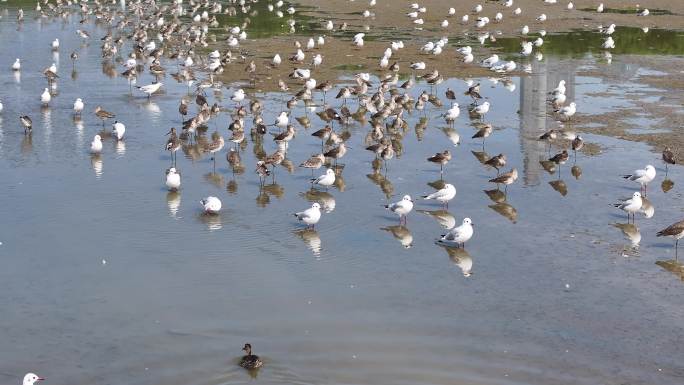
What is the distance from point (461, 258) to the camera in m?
19.8

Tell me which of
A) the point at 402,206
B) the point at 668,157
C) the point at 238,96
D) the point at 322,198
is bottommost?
the point at 668,157

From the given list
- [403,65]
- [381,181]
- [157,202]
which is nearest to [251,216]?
[157,202]

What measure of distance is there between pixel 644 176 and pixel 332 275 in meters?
8.93

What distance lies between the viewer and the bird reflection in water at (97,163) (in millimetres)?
25966

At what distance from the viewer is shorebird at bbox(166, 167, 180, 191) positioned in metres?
24.2

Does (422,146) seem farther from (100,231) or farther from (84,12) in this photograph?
(84,12)

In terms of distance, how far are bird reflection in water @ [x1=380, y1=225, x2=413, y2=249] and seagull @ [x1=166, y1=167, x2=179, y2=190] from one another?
5.49 meters

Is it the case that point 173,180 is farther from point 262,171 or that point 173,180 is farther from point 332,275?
point 332,275

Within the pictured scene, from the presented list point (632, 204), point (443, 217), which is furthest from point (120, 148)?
point (632, 204)

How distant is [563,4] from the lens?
69.9 m

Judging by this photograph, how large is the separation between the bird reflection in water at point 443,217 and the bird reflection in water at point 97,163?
8.44 m

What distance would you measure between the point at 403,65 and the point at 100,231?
2555cm

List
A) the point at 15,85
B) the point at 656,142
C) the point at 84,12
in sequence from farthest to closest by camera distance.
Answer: the point at 84,12
the point at 15,85
the point at 656,142

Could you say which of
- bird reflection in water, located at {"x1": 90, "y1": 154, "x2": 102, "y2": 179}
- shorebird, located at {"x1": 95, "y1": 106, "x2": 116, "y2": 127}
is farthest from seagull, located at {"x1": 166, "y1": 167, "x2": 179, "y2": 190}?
shorebird, located at {"x1": 95, "y1": 106, "x2": 116, "y2": 127}
